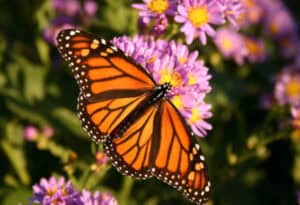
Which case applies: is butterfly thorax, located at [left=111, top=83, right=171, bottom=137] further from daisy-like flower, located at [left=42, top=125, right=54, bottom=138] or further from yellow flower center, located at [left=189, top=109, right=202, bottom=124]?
daisy-like flower, located at [left=42, top=125, right=54, bottom=138]

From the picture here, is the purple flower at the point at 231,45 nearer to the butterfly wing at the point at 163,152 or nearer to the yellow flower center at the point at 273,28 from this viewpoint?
the yellow flower center at the point at 273,28

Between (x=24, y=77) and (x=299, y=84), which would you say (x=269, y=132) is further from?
(x=24, y=77)

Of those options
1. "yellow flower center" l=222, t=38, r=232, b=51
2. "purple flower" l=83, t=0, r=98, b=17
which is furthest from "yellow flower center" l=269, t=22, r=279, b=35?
"purple flower" l=83, t=0, r=98, b=17

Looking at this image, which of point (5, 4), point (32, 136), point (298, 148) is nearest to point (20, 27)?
point (5, 4)

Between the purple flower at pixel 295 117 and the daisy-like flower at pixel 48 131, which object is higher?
the purple flower at pixel 295 117

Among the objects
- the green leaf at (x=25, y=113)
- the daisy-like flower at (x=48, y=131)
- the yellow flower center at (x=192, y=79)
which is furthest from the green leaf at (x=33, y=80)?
the yellow flower center at (x=192, y=79)

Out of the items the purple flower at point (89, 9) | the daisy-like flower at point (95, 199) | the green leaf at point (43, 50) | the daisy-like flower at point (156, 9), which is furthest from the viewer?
the purple flower at point (89, 9)
